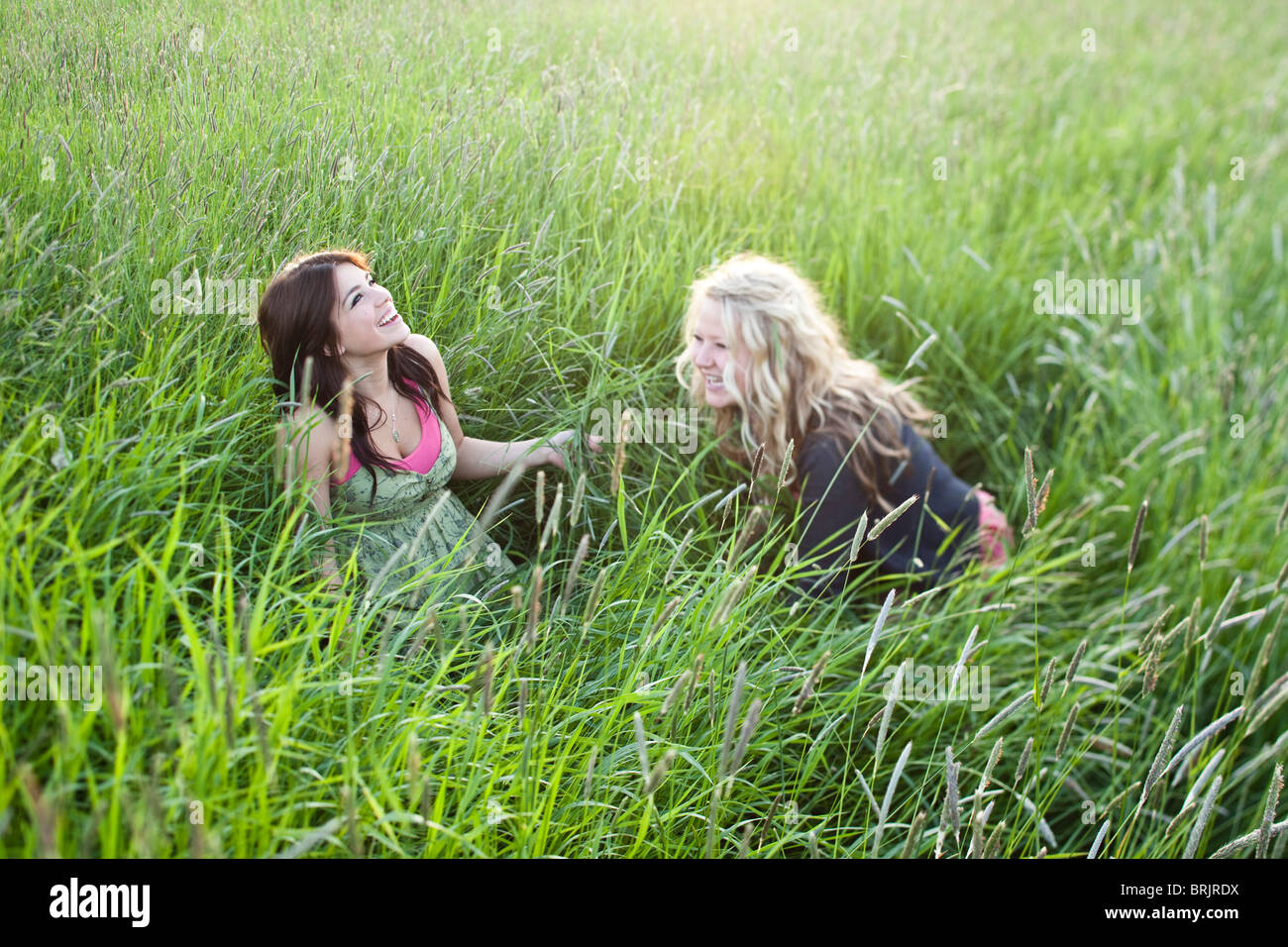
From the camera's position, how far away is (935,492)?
3064 millimetres

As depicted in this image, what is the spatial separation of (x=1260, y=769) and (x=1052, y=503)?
1042mm

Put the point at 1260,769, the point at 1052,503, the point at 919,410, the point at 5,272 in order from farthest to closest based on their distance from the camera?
the point at 1052,503 → the point at 919,410 → the point at 1260,769 → the point at 5,272

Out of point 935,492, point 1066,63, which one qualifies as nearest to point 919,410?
point 935,492

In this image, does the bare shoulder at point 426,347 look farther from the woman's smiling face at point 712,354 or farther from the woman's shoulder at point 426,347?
the woman's smiling face at point 712,354

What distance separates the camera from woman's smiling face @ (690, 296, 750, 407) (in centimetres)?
235

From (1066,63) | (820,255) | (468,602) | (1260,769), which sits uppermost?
(1066,63)

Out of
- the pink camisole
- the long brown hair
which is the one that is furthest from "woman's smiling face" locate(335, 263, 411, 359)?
the pink camisole

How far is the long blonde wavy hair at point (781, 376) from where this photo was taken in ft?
7.80

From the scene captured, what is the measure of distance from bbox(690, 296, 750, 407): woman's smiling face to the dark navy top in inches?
12.1

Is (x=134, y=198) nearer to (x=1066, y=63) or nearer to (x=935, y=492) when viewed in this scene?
(x=935, y=492)

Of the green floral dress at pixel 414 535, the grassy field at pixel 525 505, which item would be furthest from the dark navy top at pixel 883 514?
the green floral dress at pixel 414 535

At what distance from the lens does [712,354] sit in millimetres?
2355

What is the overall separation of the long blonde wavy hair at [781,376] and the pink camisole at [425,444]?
670mm

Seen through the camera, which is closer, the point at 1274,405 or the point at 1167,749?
the point at 1167,749
